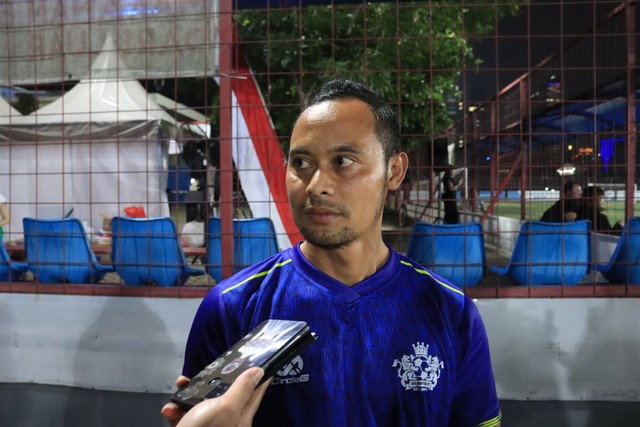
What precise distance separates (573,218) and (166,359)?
4.85 meters

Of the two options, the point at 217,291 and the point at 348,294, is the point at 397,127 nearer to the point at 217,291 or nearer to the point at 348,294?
the point at 348,294

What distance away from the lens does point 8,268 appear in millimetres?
5781

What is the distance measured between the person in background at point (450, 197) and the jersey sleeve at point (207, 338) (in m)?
6.13

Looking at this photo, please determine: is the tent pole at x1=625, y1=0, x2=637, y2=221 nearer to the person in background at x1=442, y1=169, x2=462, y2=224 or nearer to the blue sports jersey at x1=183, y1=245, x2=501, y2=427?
the person in background at x1=442, y1=169, x2=462, y2=224

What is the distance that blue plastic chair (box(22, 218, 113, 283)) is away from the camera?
5496mm

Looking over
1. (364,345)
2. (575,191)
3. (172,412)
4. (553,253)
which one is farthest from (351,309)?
(575,191)

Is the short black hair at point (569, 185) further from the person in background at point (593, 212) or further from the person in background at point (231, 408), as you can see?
the person in background at point (231, 408)

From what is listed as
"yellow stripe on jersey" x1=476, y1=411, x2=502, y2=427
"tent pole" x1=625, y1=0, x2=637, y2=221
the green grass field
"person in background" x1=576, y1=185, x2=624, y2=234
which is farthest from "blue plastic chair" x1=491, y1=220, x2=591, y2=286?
"yellow stripe on jersey" x1=476, y1=411, x2=502, y2=427

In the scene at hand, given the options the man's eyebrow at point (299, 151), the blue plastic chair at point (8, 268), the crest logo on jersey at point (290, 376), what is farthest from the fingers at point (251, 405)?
Result: the blue plastic chair at point (8, 268)

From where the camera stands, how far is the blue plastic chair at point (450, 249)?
16.4 ft

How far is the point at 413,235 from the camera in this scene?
5.04m

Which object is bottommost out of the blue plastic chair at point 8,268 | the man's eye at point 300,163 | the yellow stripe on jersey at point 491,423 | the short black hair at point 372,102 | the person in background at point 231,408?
the blue plastic chair at point 8,268

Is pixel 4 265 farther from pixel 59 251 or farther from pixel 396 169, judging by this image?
pixel 396 169

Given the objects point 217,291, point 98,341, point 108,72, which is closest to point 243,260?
point 98,341
